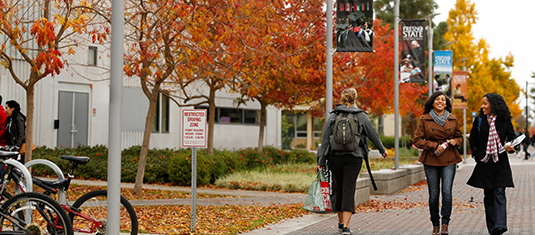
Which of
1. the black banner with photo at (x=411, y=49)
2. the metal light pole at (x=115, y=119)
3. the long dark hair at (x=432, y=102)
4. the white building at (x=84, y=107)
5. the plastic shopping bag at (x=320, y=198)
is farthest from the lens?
the white building at (x=84, y=107)

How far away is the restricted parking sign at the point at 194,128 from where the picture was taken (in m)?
7.93

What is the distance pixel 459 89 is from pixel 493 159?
75.3ft

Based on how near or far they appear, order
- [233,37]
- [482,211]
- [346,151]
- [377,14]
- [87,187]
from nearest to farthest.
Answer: [346,151], [482,211], [233,37], [87,187], [377,14]

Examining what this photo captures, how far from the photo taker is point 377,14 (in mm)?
50062

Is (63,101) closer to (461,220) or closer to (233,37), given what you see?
(233,37)

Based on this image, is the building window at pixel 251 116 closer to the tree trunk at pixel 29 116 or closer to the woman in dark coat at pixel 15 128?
the tree trunk at pixel 29 116

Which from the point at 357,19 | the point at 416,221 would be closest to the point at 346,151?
the point at 416,221

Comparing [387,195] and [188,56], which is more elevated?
[188,56]

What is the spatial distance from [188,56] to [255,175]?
202 inches

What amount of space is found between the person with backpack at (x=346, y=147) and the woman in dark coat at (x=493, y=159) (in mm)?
1272

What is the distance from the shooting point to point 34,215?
224 inches

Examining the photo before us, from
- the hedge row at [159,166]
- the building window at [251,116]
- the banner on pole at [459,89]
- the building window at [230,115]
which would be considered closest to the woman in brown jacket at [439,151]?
the hedge row at [159,166]

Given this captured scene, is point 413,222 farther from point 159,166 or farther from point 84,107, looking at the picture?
point 84,107

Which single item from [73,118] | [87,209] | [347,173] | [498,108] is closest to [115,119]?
[87,209]
